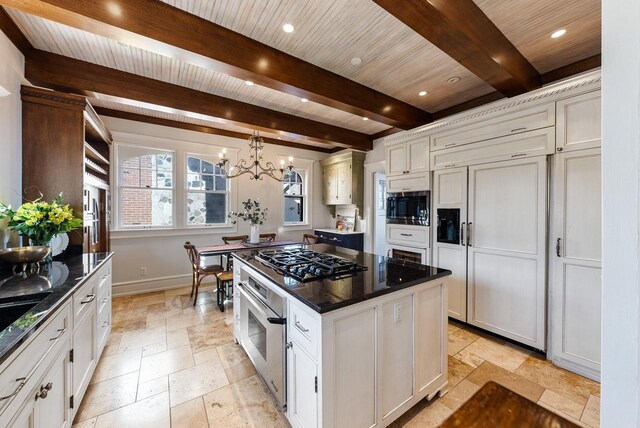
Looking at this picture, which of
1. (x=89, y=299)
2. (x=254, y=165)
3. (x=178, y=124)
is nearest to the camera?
(x=89, y=299)

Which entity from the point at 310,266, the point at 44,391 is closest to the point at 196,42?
the point at 310,266

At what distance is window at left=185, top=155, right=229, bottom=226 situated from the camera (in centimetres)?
459

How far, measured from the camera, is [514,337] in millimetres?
2561

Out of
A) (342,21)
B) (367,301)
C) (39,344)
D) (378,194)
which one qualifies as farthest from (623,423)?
(378,194)

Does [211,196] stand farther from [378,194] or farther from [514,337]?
[514,337]

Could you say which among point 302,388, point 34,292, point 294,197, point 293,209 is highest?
point 294,197

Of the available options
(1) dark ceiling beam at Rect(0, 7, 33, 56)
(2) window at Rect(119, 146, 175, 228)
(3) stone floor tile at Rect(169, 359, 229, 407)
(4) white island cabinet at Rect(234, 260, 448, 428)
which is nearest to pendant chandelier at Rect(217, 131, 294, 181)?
(2) window at Rect(119, 146, 175, 228)

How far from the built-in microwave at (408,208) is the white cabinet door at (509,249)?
0.57 metres

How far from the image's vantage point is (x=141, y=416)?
5.65 ft

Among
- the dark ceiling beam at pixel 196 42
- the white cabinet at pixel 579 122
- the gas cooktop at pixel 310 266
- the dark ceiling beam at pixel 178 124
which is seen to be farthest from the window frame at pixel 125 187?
the white cabinet at pixel 579 122

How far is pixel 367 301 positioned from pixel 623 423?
37.7 inches

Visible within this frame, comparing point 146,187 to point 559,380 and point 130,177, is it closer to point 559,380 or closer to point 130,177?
point 130,177

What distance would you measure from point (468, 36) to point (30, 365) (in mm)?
3164

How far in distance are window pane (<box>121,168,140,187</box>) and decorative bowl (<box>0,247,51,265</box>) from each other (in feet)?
8.25
